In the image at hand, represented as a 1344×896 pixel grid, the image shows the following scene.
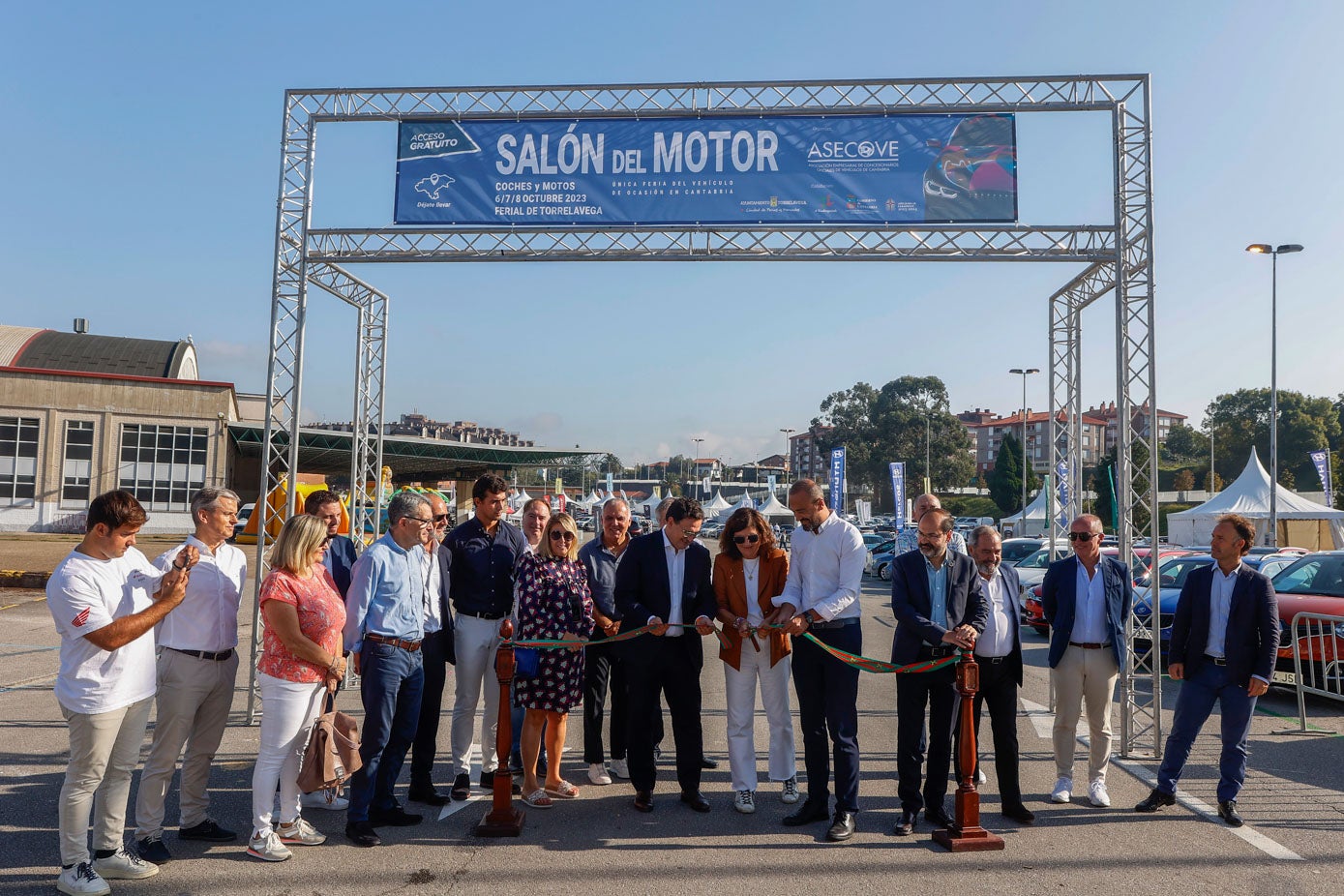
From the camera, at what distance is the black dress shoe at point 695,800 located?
225 inches

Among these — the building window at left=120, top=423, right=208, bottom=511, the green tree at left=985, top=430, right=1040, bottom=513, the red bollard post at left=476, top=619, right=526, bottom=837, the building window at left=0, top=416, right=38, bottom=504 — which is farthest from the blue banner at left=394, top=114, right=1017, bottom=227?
the green tree at left=985, top=430, right=1040, bottom=513

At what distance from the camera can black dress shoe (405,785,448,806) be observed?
5863mm

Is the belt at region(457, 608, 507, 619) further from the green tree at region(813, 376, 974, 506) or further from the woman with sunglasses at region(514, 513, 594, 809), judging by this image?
the green tree at region(813, 376, 974, 506)

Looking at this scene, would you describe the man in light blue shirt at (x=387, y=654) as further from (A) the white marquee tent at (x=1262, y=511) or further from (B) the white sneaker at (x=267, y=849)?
(A) the white marquee tent at (x=1262, y=511)

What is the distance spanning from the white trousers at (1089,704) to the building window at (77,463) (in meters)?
44.8

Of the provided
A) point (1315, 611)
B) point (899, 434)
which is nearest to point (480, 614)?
point (1315, 611)

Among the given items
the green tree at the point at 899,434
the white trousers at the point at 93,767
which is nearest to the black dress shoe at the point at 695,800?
the white trousers at the point at 93,767

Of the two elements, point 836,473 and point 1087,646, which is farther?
point 836,473

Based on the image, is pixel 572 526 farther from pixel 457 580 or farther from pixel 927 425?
pixel 927 425

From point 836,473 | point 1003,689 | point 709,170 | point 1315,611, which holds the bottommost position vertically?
point 1003,689

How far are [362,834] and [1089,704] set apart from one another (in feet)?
15.7

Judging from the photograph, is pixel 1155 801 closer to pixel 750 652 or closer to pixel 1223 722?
pixel 1223 722

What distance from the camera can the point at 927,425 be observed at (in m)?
81.7

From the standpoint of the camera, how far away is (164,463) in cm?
4169
